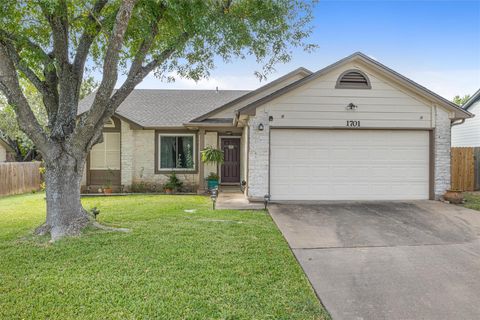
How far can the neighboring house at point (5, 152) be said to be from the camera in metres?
19.7

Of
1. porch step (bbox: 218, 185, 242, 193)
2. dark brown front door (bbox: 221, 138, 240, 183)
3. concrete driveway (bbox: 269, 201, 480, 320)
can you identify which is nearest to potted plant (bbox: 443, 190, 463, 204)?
concrete driveway (bbox: 269, 201, 480, 320)

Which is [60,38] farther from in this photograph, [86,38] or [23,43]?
[23,43]

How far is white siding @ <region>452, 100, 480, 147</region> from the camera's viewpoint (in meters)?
15.8

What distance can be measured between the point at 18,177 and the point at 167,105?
7722 millimetres

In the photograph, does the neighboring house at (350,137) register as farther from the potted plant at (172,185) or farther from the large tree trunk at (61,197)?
the large tree trunk at (61,197)

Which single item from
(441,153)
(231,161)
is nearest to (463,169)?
(441,153)

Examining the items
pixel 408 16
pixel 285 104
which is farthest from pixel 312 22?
pixel 408 16

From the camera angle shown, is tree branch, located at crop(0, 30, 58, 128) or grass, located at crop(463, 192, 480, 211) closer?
tree branch, located at crop(0, 30, 58, 128)

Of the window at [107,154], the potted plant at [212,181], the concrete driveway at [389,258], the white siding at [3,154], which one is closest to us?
the concrete driveway at [389,258]

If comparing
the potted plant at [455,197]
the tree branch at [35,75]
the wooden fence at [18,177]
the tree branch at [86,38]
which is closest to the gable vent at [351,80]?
the potted plant at [455,197]

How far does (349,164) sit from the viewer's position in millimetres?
9695

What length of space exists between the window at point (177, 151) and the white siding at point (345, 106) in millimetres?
5038

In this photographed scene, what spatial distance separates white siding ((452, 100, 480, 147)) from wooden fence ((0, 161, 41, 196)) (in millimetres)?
22922

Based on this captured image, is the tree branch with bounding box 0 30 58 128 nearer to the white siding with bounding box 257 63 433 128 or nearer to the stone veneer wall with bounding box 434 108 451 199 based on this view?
the white siding with bounding box 257 63 433 128
